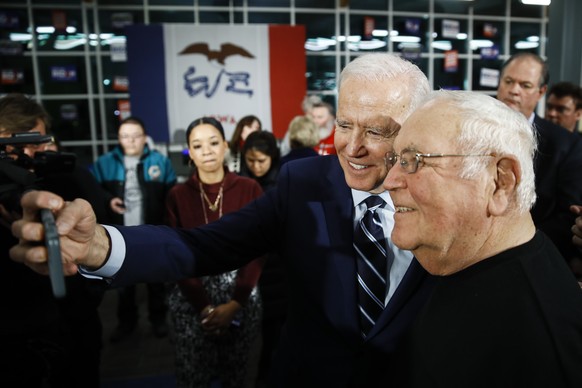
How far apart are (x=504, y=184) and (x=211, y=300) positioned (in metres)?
1.78

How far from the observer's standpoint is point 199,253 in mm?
1404

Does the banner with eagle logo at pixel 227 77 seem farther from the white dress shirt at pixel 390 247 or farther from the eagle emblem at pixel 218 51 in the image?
the white dress shirt at pixel 390 247

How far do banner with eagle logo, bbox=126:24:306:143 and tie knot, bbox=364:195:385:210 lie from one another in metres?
5.99

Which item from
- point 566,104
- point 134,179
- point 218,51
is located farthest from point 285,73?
point 566,104

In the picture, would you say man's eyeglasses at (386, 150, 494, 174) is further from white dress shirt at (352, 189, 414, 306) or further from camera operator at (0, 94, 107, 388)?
camera operator at (0, 94, 107, 388)

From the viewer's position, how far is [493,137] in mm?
913

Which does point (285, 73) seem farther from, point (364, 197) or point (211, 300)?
point (364, 197)

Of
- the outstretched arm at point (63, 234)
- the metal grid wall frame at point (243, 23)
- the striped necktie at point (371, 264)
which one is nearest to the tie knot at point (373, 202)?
the striped necktie at point (371, 264)

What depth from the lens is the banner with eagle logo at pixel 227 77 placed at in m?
7.04

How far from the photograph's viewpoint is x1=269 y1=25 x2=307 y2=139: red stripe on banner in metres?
7.22

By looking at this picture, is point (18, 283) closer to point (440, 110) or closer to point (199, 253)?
point (199, 253)

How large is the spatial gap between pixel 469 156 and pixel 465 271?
0.78 feet

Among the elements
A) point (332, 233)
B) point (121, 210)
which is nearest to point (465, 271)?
point (332, 233)

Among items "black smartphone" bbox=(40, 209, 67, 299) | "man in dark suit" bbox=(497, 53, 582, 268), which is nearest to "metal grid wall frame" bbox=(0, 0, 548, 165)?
"man in dark suit" bbox=(497, 53, 582, 268)
